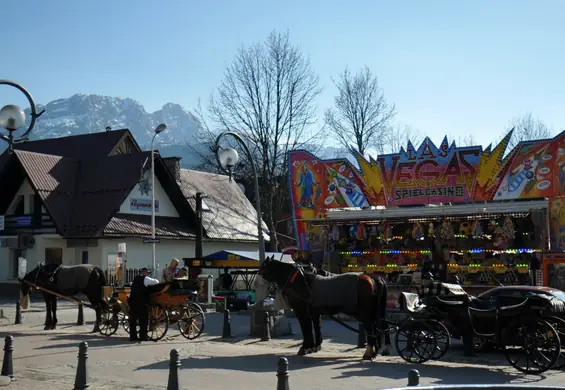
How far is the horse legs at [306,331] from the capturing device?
16.0 m

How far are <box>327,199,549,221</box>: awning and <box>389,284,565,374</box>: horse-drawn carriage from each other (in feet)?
28.3

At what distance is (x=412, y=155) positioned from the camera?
85.8 ft

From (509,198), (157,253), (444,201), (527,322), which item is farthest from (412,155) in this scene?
(157,253)

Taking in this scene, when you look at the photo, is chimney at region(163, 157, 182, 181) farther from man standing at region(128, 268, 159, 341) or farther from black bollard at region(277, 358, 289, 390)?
black bollard at region(277, 358, 289, 390)

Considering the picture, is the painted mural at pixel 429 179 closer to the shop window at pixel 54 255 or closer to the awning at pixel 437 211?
the awning at pixel 437 211

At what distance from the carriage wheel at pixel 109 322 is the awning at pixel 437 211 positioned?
30.6 feet

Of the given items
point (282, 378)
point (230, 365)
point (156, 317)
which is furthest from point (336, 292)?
point (282, 378)

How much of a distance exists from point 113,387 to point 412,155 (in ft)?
53.2

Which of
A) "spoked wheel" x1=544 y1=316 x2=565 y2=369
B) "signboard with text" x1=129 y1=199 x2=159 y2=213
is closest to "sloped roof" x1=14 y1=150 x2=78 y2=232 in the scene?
"signboard with text" x1=129 y1=199 x2=159 y2=213

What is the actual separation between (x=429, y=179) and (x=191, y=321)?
10.6m

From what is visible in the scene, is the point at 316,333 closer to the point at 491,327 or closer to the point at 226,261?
the point at 491,327

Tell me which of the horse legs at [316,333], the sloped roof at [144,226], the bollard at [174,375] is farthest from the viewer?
the sloped roof at [144,226]

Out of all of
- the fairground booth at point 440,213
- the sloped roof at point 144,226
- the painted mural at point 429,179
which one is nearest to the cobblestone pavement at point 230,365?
the fairground booth at point 440,213

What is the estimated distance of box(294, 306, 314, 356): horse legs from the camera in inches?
630
